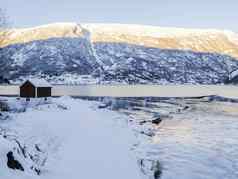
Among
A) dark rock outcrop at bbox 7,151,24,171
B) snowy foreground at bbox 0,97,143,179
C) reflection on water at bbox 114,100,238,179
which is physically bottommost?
reflection on water at bbox 114,100,238,179

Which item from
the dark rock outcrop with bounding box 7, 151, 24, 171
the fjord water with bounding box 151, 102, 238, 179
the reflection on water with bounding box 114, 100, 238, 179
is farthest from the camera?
the reflection on water with bounding box 114, 100, 238, 179

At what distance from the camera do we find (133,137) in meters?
35.4

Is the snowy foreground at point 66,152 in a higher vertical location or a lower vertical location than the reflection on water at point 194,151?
higher

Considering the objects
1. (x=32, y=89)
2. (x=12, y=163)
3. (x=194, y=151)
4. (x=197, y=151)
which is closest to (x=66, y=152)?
(x=12, y=163)

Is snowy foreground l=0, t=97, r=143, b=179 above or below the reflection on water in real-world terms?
above

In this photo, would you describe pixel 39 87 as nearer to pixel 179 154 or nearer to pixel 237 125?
pixel 237 125

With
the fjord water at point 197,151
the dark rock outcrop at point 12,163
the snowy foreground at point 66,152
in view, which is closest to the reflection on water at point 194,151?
the fjord water at point 197,151

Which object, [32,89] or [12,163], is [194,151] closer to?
[12,163]

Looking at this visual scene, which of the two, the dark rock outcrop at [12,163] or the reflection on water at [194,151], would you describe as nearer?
the dark rock outcrop at [12,163]

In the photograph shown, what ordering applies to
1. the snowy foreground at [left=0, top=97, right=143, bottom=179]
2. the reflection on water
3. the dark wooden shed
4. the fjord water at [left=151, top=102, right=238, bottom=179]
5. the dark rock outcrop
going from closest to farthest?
the dark rock outcrop, the snowy foreground at [left=0, top=97, right=143, bottom=179], the fjord water at [left=151, top=102, right=238, bottom=179], the reflection on water, the dark wooden shed

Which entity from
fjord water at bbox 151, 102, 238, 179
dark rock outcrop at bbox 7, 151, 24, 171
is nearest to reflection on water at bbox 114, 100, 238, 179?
fjord water at bbox 151, 102, 238, 179

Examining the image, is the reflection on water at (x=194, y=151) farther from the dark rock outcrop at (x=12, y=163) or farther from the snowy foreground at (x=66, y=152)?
the dark rock outcrop at (x=12, y=163)

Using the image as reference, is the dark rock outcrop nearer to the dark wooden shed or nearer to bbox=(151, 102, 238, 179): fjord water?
bbox=(151, 102, 238, 179): fjord water

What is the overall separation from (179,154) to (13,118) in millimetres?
17557
